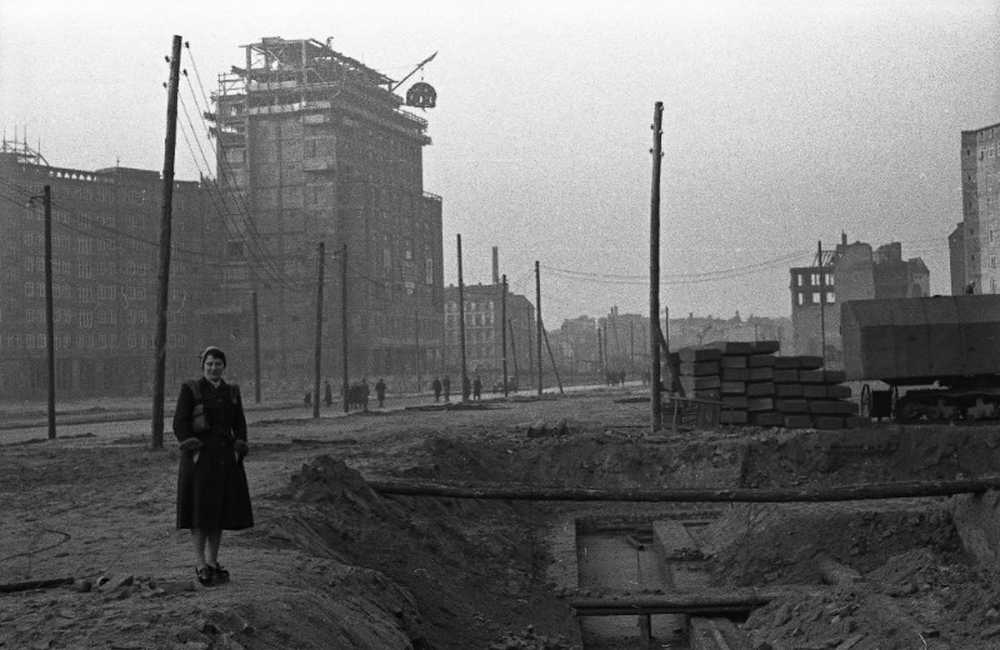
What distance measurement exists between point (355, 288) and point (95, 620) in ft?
283

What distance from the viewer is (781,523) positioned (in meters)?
15.3

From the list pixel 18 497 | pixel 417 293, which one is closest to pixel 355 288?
pixel 417 293

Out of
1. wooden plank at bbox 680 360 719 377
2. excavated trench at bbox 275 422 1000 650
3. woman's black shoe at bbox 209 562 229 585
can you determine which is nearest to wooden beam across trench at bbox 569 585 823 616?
excavated trench at bbox 275 422 1000 650

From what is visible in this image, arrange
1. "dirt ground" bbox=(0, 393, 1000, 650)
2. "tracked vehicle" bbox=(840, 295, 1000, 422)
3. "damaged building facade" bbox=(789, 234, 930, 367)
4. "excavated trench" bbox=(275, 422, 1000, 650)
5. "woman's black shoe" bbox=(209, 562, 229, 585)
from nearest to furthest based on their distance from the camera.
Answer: "dirt ground" bbox=(0, 393, 1000, 650), "woman's black shoe" bbox=(209, 562, 229, 585), "excavated trench" bbox=(275, 422, 1000, 650), "tracked vehicle" bbox=(840, 295, 1000, 422), "damaged building facade" bbox=(789, 234, 930, 367)

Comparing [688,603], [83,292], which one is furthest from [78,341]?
[688,603]

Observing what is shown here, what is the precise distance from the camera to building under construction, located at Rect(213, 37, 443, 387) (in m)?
88.9

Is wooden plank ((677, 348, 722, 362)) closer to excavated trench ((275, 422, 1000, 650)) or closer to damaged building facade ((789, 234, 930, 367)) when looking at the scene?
excavated trench ((275, 422, 1000, 650))

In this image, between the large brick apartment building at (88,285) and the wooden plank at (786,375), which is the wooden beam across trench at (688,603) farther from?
the large brick apartment building at (88,285)

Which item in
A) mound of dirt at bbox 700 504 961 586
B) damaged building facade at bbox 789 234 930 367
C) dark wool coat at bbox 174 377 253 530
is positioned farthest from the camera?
damaged building facade at bbox 789 234 930 367

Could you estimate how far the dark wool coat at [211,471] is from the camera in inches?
313

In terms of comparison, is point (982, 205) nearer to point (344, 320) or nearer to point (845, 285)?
point (845, 285)

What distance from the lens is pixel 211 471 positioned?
26.2 ft

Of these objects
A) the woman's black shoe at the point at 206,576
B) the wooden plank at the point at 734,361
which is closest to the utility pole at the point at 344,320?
the wooden plank at the point at 734,361

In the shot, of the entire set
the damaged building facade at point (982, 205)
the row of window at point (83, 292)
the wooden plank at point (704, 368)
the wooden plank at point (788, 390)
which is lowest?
the wooden plank at point (788, 390)
